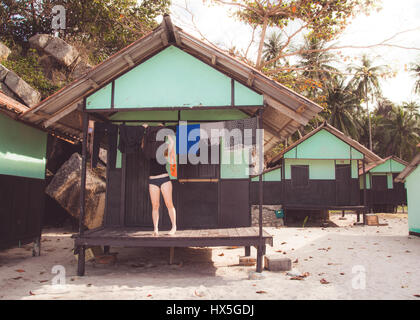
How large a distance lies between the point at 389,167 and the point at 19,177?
2358 cm

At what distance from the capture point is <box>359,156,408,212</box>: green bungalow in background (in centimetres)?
2312

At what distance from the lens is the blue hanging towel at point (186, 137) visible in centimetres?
713

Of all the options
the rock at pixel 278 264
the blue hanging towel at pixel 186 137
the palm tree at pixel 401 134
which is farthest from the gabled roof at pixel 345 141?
the palm tree at pixel 401 134

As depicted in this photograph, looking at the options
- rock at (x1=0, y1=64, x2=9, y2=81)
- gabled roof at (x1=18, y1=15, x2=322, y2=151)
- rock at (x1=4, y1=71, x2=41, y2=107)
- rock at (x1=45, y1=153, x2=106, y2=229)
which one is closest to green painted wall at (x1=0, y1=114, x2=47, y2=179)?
gabled roof at (x1=18, y1=15, x2=322, y2=151)

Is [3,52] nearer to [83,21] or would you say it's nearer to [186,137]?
[83,21]

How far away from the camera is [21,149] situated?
7.61 meters

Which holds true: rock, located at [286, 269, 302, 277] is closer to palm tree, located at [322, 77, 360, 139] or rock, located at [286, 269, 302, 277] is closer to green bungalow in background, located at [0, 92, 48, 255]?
green bungalow in background, located at [0, 92, 48, 255]

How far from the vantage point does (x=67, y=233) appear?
11.7 meters

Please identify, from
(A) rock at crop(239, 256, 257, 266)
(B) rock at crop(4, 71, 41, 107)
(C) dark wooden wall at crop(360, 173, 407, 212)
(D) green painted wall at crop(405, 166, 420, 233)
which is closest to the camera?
(A) rock at crop(239, 256, 257, 266)

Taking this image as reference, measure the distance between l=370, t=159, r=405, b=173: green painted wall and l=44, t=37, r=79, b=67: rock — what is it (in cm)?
2084

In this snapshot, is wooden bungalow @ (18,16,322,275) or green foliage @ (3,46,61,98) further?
green foliage @ (3,46,61,98)

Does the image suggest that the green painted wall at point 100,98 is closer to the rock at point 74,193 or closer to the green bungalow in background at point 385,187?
the rock at point 74,193
